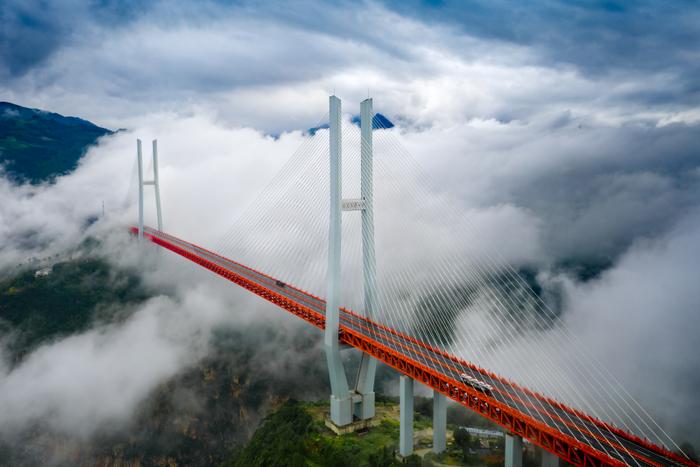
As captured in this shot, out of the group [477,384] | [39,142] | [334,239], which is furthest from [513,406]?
[39,142]

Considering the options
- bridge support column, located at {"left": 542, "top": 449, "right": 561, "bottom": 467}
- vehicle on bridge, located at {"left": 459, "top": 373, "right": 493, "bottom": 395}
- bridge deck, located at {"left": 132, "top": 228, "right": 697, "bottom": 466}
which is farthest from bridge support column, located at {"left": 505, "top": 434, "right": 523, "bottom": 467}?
vehicle on bridge, located at {"left": 459, "top": 373, "right": 493, "bottom": 395}

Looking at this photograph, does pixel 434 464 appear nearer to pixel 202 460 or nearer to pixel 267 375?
pixel 202 460

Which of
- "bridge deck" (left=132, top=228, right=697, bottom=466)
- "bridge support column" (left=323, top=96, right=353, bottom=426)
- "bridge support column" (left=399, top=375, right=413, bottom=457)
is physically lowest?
"bridge support column" (left=399, top=375, right=413, bottom=457)

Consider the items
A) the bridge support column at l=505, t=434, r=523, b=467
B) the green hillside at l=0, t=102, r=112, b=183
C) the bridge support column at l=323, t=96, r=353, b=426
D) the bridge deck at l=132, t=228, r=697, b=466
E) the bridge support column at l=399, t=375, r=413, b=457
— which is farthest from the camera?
the green hillside at l=0, t=102, r=112, b=183

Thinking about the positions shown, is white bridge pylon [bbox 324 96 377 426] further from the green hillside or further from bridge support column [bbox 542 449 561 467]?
the green hillside

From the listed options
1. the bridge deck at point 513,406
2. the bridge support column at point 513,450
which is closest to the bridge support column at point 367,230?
the bridge deck at point 513,406

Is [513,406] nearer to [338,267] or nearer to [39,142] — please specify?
[338,267]

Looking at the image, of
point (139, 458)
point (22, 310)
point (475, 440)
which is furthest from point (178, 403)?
point (475, 440)
